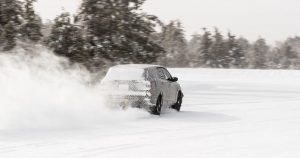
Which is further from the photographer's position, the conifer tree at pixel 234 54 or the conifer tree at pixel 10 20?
the conifer tree at pixel 234 54

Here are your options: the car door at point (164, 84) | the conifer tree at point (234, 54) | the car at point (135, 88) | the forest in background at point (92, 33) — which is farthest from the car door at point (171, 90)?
the conifer tree at point (234, 54)

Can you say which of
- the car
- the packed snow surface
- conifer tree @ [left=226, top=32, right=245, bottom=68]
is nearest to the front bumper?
the car

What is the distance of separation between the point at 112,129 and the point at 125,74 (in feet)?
12.0

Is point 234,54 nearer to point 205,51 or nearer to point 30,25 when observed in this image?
point 205,51

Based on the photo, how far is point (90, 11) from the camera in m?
30.8

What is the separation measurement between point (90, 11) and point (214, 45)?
9134cm

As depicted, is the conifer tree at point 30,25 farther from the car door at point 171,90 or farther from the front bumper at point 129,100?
the front bumper at point 129,100

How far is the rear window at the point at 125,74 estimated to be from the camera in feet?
52.2

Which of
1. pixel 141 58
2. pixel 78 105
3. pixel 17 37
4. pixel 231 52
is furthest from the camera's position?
pixel 231 52

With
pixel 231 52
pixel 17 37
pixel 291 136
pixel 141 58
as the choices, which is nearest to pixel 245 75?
pixel 141 58

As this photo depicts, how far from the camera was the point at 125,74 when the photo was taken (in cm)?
1605

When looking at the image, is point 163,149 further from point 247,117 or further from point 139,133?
point 247,117

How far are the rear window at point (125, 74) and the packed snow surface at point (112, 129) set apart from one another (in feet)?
2.32

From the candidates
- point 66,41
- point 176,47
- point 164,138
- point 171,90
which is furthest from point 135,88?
point 176,47
